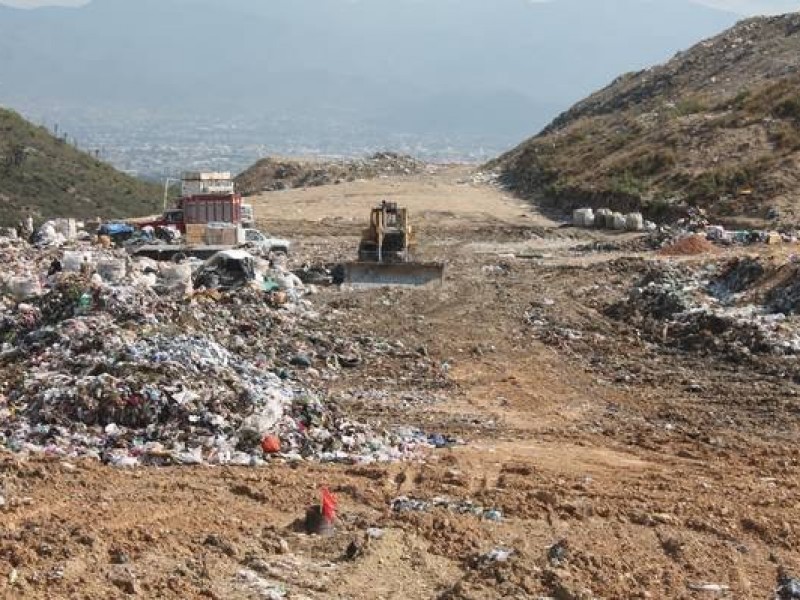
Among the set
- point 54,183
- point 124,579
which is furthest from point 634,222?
point 54,183

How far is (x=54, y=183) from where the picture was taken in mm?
52688

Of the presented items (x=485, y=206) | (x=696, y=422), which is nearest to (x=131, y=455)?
(x=696, y=422)

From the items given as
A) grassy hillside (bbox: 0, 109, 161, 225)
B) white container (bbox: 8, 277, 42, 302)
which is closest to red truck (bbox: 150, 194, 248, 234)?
white container (bbox: 8, 277, 42, 302)

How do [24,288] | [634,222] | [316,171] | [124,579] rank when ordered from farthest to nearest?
[316,171], [634,222], [24,288], [124,579]

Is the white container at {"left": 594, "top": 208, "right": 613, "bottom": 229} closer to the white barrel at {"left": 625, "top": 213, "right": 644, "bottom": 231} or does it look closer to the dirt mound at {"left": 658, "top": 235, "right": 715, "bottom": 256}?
the white barrel at {"left": 625, "top": 213, "right": 644, "bottom": 231}

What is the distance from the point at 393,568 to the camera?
7.68 meters

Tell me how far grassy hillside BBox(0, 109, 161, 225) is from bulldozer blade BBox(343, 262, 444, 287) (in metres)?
28.4

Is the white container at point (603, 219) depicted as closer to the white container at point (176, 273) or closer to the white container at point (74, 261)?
the white container at point (176, 273)

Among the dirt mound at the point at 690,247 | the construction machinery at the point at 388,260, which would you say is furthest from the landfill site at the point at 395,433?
the dirt mound at the point at 690,247

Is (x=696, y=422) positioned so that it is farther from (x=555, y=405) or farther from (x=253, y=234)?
(x=253, y=234)

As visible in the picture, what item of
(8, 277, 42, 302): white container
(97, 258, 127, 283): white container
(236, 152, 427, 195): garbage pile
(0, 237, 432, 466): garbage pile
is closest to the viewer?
(0, 237, 432, 466): garbage pile

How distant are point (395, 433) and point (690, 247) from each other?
12679 mm

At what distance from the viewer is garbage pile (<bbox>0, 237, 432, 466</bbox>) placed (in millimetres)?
9828

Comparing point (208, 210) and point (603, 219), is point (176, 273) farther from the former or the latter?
point (603, 219)
